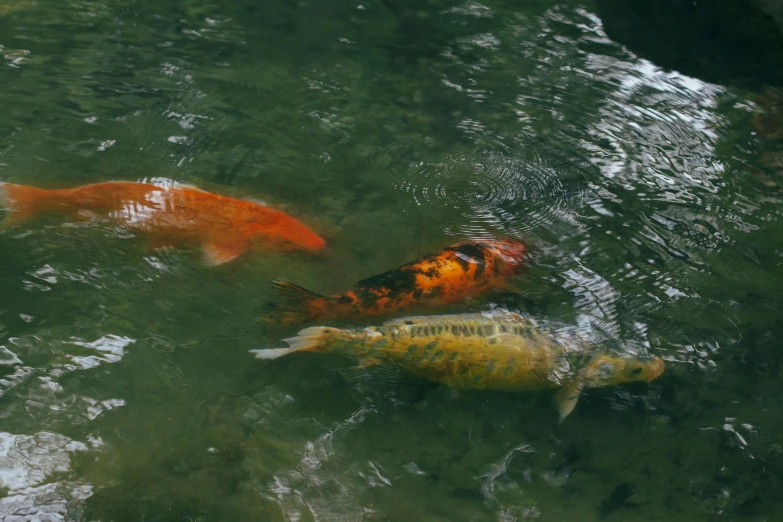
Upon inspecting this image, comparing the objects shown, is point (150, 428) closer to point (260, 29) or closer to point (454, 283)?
point (454, 283)

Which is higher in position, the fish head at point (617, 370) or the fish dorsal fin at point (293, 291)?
the fish dorsal fin at point (293, 291)

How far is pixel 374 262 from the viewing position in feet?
14.8

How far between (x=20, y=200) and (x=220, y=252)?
1340mm

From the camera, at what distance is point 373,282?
415 cm

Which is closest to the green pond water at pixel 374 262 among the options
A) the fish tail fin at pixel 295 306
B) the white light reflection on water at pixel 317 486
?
the white light reflection on water at pixel 317 486

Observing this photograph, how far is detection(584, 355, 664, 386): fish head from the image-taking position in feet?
12.5

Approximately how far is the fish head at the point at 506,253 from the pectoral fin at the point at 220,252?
155cm

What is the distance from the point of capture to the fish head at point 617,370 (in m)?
3.80

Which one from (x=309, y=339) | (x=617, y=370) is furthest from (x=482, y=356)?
(x=309, y=339)

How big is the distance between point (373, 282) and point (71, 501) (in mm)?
1922

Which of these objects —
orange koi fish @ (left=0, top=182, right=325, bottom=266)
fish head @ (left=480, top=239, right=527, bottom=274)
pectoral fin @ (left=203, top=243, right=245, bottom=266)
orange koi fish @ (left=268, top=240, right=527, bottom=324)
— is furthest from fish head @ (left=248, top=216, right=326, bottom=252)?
fish head @ (left=480, top=239, right=527, bottom=274)

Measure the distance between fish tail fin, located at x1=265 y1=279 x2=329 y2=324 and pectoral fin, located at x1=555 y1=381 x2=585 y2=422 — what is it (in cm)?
137

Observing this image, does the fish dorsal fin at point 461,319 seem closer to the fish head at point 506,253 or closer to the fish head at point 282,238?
the fish head at point 506,253

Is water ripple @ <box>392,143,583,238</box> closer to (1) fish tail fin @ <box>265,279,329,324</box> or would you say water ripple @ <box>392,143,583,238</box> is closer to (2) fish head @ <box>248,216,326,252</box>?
(2) fish head @ <box>248,216,326,252</box>
